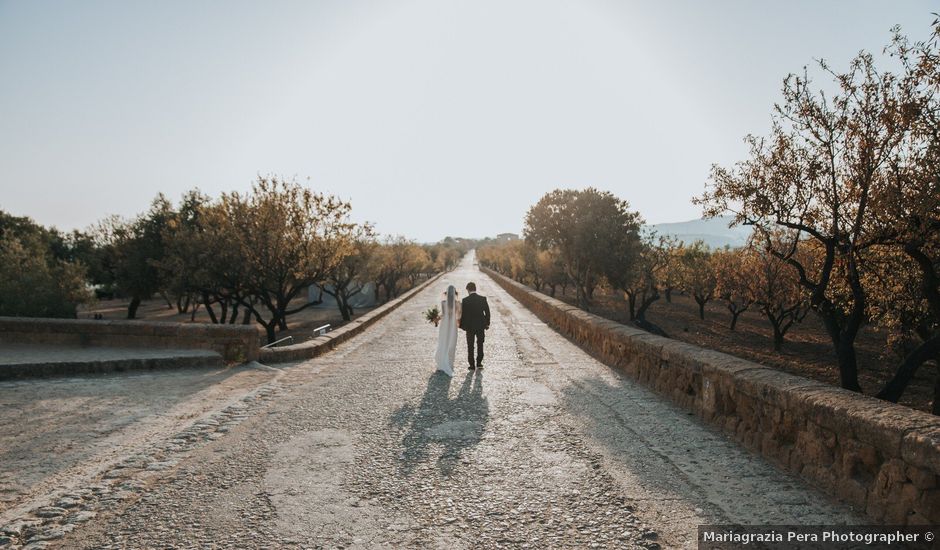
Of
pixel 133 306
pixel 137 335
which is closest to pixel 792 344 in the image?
pixel 137 335

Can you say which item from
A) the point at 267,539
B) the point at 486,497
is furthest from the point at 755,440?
the point at 267,539

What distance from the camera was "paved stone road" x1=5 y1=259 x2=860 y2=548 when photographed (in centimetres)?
360

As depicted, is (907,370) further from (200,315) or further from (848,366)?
(200,315)

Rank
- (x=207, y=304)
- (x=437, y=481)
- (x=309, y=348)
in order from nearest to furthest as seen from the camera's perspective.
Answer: (x=437, y=481) < (x=309, y=348) < (x=207, y=304)

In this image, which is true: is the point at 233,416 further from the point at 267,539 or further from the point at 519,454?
the point at 519,454

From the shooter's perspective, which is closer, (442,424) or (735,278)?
(442,424)

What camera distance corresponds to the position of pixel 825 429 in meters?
4.25

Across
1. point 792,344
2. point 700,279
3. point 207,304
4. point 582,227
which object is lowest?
point 792,344

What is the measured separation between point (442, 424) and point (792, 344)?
23.8 metres

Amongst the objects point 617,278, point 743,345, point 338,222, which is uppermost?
point 338,222

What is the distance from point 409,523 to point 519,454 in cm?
168

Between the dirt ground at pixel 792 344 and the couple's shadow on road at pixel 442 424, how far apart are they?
12.2m

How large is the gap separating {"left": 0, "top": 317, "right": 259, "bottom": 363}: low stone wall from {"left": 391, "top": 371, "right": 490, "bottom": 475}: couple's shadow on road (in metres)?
4.67

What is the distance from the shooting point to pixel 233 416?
21.5 ft
